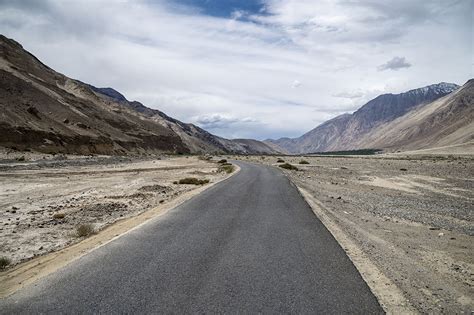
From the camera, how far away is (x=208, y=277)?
7035 mm

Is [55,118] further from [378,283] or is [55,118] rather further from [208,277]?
[378,283]

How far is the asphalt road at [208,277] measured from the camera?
233 inches

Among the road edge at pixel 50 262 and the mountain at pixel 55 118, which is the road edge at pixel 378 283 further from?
the mountain at pixel 55 118

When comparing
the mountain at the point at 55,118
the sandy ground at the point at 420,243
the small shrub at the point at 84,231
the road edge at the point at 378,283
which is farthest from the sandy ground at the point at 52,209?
the mountain at the point at 55,118

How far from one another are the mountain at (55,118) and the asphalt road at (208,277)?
5460 cm

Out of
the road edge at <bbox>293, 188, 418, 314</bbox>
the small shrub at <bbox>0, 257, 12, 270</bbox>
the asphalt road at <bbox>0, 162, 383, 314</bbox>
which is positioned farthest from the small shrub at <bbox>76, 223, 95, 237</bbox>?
the road edge at <bbox>293, 188, 418, 314</bbox>

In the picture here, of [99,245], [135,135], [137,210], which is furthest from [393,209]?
[135,135]

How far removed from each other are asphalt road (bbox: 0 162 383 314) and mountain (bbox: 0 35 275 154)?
54.6 meters

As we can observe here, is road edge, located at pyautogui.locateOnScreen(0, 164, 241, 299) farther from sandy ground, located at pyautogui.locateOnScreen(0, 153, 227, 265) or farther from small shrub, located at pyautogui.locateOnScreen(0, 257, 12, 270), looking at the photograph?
sandy ground, located at pyautogui.locateOnScreen(0, 153, 227, 265)

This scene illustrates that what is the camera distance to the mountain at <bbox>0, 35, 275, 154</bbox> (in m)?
60.6

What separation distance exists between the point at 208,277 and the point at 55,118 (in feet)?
257

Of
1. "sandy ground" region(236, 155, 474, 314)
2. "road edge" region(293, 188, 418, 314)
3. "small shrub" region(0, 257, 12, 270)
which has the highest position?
"small shrub" region(0, 257, 12, 270)

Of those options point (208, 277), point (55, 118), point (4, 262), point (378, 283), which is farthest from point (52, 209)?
point (55, 118)

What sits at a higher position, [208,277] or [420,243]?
[208,277]
